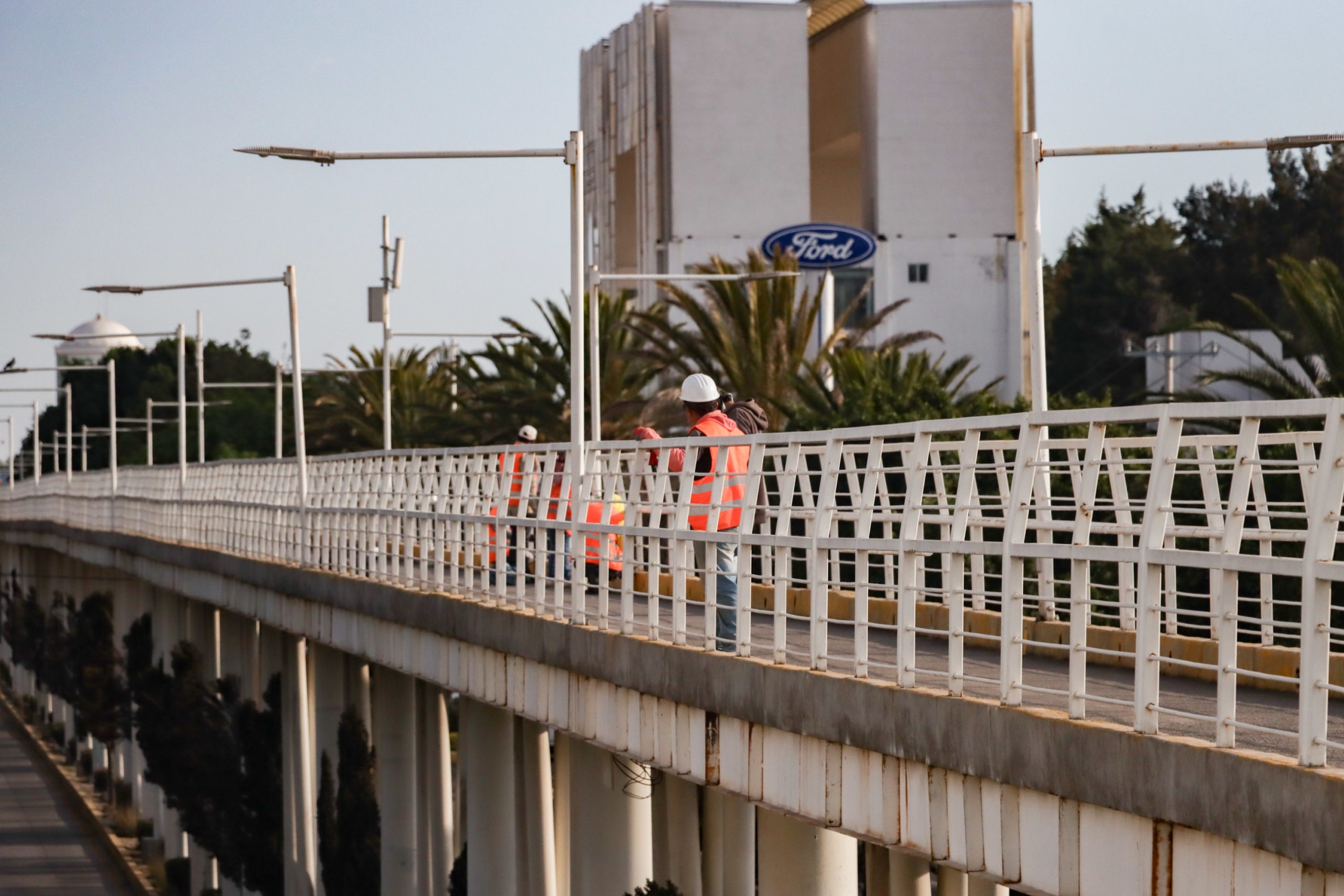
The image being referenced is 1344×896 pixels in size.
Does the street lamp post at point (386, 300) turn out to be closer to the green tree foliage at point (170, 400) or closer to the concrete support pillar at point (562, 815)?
the concrete support pillar at point (562, 815)

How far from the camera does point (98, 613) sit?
5406 centimetres

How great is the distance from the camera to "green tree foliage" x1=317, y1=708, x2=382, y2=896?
94.8 feet

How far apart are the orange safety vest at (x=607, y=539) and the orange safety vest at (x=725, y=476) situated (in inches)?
39.3

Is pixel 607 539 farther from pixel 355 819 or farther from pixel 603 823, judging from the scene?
pixel 355 819

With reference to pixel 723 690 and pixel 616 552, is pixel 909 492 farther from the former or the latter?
pixel 616 552

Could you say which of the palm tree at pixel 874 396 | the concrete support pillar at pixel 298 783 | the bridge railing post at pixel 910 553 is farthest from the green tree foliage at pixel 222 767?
the bridge railing post at pixel 910 553

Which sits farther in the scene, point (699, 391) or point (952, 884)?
point (952, 884)

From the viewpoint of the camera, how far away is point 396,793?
27.1 m

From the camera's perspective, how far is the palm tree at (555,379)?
119 feet

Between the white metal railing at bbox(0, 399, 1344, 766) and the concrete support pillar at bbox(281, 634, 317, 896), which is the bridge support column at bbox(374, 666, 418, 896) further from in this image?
the concrete support pillar at bbox(281, 634, 317, 896)

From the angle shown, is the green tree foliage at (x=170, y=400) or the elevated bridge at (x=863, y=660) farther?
the green tree foliage at (x=170, y=400)

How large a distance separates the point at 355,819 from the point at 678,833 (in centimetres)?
983

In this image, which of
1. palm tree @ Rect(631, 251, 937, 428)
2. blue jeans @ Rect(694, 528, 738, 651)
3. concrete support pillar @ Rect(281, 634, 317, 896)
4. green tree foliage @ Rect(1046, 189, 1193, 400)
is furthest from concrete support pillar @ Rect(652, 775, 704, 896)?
green tree foliage @ Rect(1046, 189, 1193, 400)

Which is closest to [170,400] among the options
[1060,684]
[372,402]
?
[372,402]
